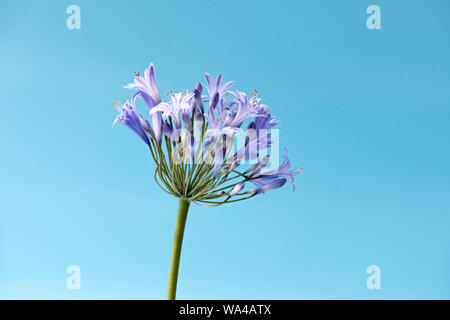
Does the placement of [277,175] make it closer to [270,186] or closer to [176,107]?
[270,186]

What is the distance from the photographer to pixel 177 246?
3467mm

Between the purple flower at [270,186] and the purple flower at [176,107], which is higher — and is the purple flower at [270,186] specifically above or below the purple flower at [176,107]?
below

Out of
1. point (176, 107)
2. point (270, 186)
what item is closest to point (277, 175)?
point (270, 186)

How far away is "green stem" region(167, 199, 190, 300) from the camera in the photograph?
11.2ft

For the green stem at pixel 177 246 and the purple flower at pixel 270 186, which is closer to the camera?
the green stem at pixel 177 246

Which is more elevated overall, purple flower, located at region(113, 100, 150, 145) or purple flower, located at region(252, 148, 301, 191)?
purple flower, located at region(113, 100, 150, 145)

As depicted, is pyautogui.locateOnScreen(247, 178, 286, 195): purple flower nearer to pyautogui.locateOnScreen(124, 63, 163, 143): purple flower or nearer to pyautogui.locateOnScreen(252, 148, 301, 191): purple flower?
pyautogui.locateOnScreen(252, 148, 301, 191): purple flower

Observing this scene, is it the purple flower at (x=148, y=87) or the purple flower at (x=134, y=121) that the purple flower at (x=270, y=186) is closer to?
the purple flower at (x=134, y=121)

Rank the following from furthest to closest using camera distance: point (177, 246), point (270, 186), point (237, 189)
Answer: point (270, 186) < point (237, 189) < point (177, 246)

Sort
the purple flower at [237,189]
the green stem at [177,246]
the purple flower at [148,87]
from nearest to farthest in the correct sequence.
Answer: the green stem at [177,246] < the purple flower at [237,189] < the purple flower at [148,87]

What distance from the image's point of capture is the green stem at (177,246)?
11.2ft

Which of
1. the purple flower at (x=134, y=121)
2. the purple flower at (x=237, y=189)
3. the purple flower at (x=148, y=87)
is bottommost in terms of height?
the purple flower at (x=237, y=189)
